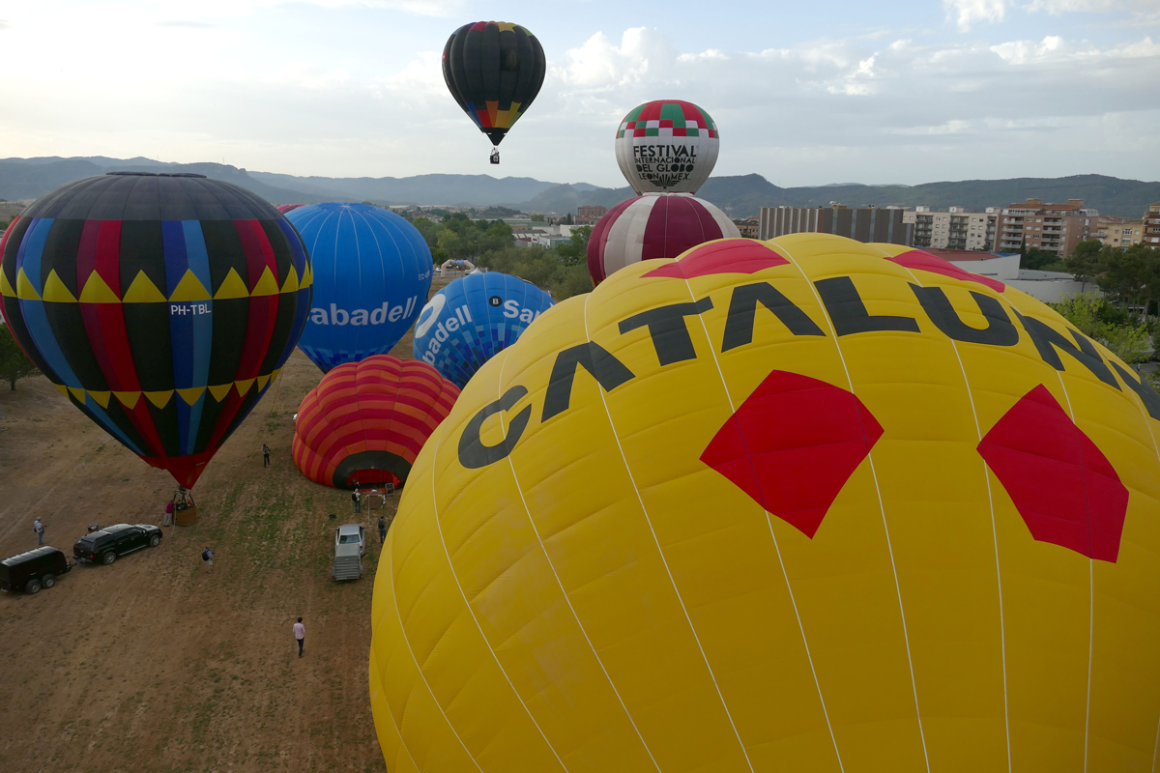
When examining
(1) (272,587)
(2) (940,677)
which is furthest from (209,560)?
(2) (940,677)

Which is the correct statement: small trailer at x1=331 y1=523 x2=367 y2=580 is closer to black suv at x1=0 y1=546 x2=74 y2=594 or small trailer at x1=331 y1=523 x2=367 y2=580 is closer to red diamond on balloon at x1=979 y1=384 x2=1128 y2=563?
black suv at x1=0 y1=546 x2=74 y2=594

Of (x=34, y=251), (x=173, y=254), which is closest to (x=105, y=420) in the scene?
(x=34, y=251)

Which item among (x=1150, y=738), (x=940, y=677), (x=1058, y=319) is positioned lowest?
(x=1150, y=738)

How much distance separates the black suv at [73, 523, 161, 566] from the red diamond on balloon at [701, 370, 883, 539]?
1389 cm

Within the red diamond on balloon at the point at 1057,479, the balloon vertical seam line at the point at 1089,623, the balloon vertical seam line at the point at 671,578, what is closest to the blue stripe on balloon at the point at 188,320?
the balloon vertical seam line at the point at 671,578

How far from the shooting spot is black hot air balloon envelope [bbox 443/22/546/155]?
2777cm

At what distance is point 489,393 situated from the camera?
5293 mm

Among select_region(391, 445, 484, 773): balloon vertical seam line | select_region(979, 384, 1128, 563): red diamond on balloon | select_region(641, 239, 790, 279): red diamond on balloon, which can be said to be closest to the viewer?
select_region(979, 384, 1128, 563): red diamond on balloon

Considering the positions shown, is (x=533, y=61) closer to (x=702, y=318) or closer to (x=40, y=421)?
(x=40, y=421)

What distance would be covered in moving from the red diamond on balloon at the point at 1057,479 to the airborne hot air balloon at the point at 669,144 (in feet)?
88.1

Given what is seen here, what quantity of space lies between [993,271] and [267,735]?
5671 centimetres

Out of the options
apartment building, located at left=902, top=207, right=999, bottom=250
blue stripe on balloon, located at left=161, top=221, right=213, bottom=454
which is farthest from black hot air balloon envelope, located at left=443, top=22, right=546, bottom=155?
apartment building, located at left=902, top=207, right=999, bottom=250

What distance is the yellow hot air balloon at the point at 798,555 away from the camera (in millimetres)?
3684

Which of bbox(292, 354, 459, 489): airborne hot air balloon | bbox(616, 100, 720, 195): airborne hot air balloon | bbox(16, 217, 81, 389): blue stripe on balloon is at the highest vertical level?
bbox(616, 100, 720, 195): airborne hot air balloon
